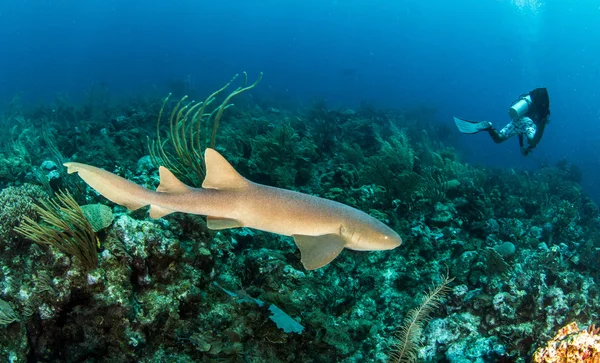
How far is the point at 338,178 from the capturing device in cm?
793

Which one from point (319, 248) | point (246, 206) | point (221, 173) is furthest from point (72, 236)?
point (319, 248)

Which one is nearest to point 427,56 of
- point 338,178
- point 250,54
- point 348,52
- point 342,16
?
point 348,52

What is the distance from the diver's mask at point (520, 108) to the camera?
10559 millimetres

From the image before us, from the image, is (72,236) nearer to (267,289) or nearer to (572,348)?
(267,289)

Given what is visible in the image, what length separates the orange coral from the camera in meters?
2.46

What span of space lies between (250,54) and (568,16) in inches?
5173

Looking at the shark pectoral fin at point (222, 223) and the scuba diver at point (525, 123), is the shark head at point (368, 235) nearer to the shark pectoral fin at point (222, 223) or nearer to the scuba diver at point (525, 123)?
the shark pectoral fin at point (222, 223)

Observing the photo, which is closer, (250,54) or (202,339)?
(202,339)

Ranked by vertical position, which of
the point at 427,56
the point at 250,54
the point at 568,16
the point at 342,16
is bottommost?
the point at 250,54

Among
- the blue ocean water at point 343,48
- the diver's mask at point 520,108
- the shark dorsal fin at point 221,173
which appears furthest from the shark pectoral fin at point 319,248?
the blue ocean water at point 343,48

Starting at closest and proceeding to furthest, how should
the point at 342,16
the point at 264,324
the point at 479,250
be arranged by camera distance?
the point at 264,324
the point at 479,250
the point at 342,16

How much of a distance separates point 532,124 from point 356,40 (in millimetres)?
159146

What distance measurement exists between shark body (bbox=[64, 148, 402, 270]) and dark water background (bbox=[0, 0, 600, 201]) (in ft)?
375

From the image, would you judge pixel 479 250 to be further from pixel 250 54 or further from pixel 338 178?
pixel 250 54
